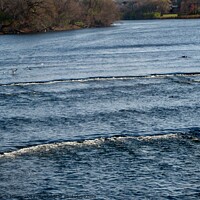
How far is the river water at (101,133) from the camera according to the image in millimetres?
19672

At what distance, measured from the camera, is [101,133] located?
1051 inches

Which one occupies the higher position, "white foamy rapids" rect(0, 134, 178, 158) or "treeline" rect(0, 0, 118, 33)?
"treeline" rect(0, 0, 118, 33)

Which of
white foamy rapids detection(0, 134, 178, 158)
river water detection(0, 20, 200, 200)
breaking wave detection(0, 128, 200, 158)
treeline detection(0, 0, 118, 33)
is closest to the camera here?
river water detection(0, 20, 200, 200)

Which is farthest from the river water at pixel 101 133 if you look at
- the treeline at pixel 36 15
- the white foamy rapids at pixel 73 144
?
the treeline at pixel 36 15

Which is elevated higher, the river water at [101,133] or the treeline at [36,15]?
the treeline at [36,15]

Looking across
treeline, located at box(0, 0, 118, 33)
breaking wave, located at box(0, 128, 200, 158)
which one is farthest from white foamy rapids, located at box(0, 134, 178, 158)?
treeline, located at box(0, 0, 118, 33)

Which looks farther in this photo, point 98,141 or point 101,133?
point 101,133

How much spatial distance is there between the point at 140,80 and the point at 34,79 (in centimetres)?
1027

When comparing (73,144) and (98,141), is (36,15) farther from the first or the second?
(73,144)

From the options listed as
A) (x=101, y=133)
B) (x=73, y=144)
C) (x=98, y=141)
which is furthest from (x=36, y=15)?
(x=73, y=144)

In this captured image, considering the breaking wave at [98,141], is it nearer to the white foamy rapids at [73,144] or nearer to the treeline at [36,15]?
the white foamy rapids at [73,144]

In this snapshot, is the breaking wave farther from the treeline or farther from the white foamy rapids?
the treeline

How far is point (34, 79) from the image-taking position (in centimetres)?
4750

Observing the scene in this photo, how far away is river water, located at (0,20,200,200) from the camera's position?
19.7 metres
